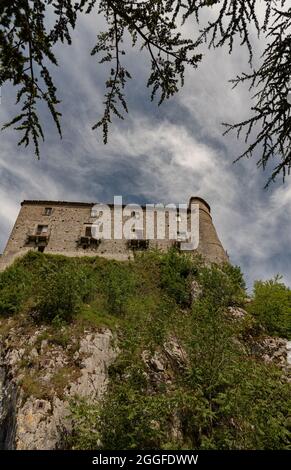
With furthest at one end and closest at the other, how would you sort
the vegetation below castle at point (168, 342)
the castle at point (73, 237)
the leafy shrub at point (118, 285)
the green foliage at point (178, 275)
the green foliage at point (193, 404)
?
the castle at point (73, 237) < the green foliage at point (178, 275) < the leafy shrub at point (118, 285) < the vegetation below castle at point (168, 342) < the green foliage at point (193, 404)

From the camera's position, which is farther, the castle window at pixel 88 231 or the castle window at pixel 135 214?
the castle window at pixel 135 214

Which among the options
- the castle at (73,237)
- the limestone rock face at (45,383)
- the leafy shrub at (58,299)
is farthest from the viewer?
the castle at (73,237)

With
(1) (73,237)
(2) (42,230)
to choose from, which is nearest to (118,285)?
(1) (73,237)

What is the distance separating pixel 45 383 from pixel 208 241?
21.2 metres

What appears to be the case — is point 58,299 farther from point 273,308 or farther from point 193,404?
point 273,308

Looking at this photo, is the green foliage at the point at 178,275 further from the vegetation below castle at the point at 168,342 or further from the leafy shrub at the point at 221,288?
the leafy shrub at the point at 221,288

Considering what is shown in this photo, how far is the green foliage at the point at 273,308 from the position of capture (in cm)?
2144

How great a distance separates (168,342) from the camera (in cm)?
1659

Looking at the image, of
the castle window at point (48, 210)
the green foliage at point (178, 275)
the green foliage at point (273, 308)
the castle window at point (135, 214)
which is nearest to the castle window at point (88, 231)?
the castle window at point (48, 210)

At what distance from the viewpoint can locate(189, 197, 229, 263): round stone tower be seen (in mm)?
30984

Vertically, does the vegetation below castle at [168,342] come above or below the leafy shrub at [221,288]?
below
